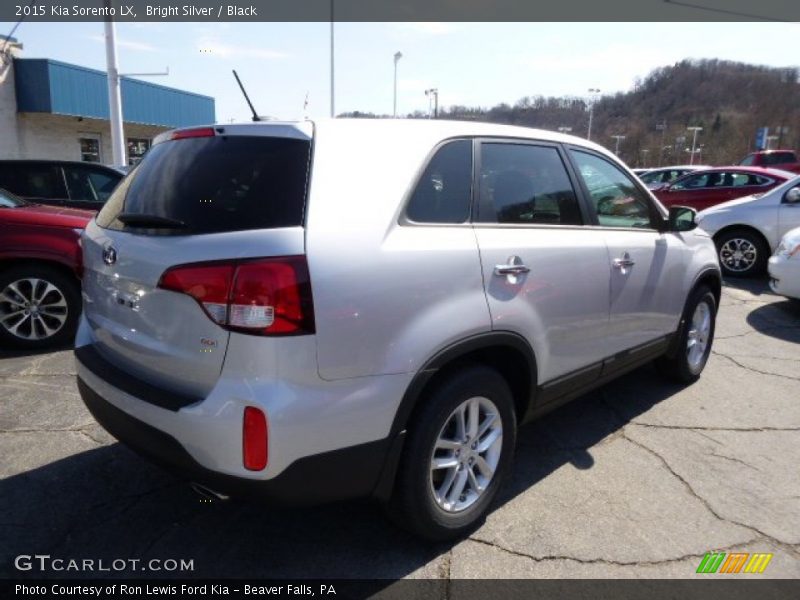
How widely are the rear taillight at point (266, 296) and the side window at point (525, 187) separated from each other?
1.03 m

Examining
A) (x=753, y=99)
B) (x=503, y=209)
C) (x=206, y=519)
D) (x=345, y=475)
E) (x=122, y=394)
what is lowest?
(x=206, y=519)

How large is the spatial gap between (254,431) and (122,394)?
722 mm

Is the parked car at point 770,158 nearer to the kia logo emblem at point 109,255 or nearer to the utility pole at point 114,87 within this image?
the utility pole at point 114,87

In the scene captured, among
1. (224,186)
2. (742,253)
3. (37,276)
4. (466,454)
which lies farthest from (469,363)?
(742,253)

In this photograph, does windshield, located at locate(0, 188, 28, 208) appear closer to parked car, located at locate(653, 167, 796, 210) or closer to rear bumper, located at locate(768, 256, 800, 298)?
rear bumper, located at locate(768, 256, 800, 298)

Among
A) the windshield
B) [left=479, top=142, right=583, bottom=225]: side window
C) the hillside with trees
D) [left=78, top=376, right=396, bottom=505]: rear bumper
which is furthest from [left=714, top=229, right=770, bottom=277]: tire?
the hillside with trees

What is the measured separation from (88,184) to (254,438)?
21.6 ft

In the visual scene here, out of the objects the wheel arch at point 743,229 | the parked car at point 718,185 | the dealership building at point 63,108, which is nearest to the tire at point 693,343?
the wheel arch at point 743,229

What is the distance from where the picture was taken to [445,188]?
2561 mm

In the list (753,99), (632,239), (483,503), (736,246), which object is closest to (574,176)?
(632,239)

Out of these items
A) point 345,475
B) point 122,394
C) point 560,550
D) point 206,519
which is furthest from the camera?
point 206,519

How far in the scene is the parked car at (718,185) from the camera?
11266mm

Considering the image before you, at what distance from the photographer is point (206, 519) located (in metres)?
2.80

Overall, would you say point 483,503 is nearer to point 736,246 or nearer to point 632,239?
point 632,239
